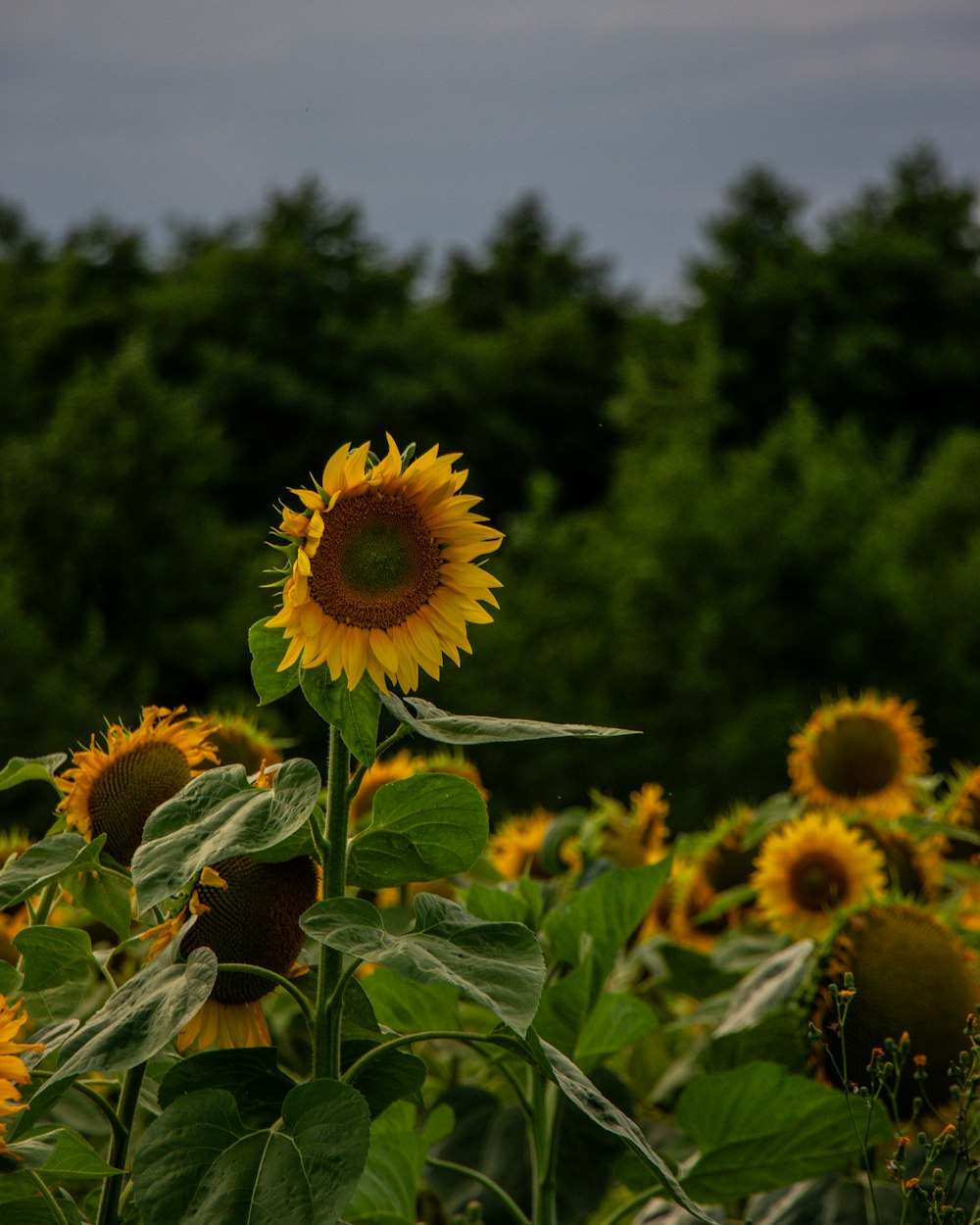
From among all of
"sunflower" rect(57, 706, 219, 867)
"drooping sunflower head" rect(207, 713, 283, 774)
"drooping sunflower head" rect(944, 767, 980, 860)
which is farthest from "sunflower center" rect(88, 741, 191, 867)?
"drooping sunflower head" rect(944, 767, 980, 860)

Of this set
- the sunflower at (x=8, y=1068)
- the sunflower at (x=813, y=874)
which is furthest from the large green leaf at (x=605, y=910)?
the sunflower at (x=8, y=1068)

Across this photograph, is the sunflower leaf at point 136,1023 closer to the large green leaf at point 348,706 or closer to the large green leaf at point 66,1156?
the large green leaf at point 66,1156

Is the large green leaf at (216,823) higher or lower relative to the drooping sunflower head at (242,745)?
higher

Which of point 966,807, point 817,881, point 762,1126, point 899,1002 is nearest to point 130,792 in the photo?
point 762,1126

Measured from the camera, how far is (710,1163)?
124 cm

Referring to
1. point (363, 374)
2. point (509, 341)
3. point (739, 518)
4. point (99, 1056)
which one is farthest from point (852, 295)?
point (99, 1056)

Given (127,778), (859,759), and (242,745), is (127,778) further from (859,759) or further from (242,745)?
(859,759)

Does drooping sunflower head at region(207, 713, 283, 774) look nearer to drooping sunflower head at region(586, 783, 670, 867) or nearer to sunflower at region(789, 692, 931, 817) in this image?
drooping sunflower head at region(586, 783, 670, 867)

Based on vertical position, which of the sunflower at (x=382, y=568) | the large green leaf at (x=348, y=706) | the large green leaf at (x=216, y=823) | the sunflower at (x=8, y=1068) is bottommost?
the sunflower at (x=8, y=1068)

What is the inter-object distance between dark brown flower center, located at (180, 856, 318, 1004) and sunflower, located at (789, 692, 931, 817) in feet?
4.38

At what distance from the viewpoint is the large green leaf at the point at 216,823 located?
31.9 inches

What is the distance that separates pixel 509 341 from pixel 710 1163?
64.9 ft

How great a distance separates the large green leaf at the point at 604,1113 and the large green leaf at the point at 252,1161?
0.13 meters

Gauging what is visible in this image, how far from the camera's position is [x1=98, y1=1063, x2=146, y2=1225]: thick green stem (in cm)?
94
